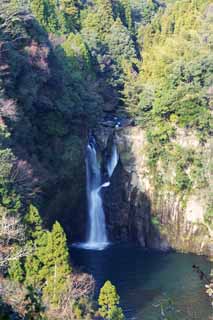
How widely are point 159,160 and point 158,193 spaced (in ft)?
6.89

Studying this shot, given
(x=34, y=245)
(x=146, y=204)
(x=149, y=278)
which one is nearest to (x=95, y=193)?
(x=146, y=204)

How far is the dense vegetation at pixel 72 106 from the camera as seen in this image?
18.5 m

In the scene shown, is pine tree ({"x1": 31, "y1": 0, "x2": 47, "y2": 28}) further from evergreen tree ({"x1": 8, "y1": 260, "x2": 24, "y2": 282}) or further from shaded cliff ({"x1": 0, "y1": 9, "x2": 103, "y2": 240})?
evergreen tree ({"x1": 8, "y1": 260, "x2": 24, "y2": 282})

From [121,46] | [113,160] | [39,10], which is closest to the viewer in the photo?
[113,160]

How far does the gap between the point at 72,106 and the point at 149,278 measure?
416 inches

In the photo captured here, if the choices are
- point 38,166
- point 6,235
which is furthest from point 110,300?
point 38,166

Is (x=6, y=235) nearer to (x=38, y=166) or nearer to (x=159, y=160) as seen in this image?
(x=38, y=166)

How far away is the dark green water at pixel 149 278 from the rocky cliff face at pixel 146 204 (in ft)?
4.00

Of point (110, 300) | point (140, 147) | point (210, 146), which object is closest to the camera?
point (110, 300)

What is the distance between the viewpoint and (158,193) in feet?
104

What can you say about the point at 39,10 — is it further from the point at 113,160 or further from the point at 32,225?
the point at 32,225

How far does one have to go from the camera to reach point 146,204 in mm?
31938

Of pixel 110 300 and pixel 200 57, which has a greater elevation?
pixel 200 57

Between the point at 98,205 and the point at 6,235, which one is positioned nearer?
the point at 6,235
